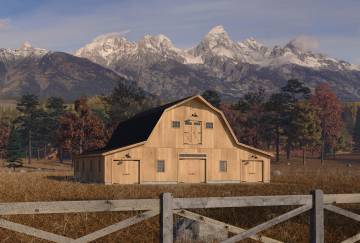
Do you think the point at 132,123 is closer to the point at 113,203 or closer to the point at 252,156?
the point at 252,156

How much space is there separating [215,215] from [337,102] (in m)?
116

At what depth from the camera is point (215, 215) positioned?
55.1ft

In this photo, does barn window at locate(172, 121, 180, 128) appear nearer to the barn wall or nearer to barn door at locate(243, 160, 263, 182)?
the barn wall

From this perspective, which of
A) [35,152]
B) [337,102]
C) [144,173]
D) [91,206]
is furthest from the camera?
[35,152]

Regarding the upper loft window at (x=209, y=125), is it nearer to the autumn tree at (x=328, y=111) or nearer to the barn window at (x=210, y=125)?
the barn window at (x=210, y=125)

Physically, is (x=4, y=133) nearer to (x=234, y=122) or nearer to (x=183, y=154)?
(x=234, y=122)

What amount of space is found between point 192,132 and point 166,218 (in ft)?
113

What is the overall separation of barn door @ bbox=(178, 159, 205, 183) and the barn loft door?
5.53 feet

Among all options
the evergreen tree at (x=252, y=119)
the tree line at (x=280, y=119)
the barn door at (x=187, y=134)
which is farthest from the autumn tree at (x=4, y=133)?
the barn door at (x=187, y=134)

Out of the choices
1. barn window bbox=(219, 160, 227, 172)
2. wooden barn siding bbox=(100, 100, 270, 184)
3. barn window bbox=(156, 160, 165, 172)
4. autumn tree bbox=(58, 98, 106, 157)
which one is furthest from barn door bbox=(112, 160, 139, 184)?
autumn tree bbox=(58, 98, 106, 157)

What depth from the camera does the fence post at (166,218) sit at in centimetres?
832

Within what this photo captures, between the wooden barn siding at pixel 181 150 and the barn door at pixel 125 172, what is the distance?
0.41m

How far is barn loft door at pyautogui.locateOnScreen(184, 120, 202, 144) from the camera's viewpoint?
140ft

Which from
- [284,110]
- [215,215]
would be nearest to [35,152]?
[284,110]
